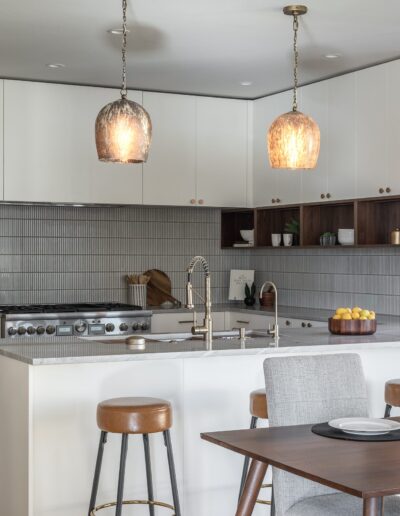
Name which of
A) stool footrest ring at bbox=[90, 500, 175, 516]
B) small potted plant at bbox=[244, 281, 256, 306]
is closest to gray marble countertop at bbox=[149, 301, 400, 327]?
small potted plant at bbox=[244, 281, 256, 306]

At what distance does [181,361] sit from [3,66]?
8.92 feet

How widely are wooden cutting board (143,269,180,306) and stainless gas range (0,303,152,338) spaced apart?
55cm

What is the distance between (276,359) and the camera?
313 cm

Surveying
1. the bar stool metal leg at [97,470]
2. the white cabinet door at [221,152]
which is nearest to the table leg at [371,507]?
the bar stool metal leg at [97,470]

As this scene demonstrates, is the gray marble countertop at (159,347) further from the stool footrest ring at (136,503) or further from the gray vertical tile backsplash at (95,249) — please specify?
the gray vertical tile backsplash at (95,249)

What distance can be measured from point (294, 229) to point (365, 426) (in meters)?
4.04

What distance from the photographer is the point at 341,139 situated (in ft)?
19.9

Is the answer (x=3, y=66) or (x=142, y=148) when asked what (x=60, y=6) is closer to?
(x=142, y=148)

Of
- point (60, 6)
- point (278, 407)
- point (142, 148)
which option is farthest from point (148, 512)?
point (60, 6)

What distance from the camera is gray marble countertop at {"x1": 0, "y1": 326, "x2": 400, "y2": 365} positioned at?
12.4ft

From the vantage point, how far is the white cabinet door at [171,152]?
261 inches

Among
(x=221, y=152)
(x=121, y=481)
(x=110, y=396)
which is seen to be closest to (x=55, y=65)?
(x=221, y=152)

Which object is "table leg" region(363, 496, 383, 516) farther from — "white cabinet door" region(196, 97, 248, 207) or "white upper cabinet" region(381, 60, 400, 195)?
"white cabinet door" region(196, 97, 248, 207)

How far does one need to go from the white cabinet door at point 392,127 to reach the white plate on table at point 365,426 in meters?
2.85
